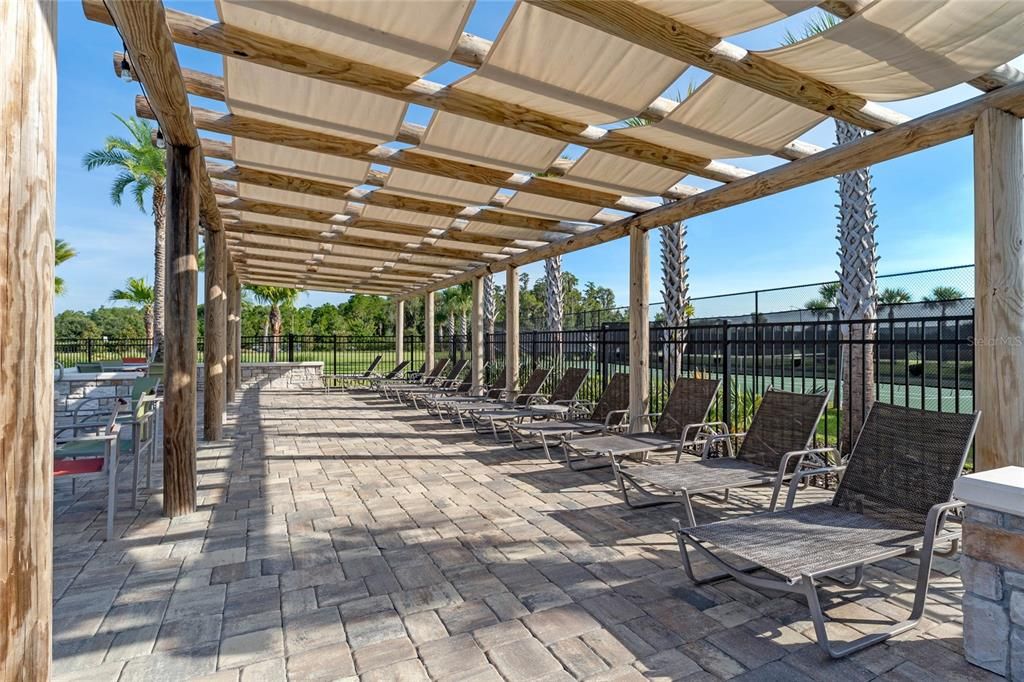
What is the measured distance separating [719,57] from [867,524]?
2.66m

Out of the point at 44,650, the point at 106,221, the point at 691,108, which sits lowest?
the point at 44,650

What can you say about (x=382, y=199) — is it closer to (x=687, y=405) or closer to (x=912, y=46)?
(x=687, y=405)

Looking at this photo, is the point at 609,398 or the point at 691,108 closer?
→ the point at 691,108

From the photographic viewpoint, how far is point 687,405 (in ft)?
17.6

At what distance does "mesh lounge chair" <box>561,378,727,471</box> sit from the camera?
4891mm

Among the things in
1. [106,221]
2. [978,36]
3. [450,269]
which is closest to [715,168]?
[978,36]

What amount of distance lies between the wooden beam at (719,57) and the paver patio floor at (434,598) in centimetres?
289

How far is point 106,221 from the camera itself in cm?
2227

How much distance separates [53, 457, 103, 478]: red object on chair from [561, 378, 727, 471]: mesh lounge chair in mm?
3655

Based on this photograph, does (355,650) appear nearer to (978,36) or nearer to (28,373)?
(28,373)

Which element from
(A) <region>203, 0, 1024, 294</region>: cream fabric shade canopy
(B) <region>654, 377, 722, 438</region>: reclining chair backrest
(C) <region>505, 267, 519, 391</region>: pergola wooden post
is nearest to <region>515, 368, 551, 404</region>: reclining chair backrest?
(C) <region>505, 267, 519, 391</region>: pergola wooden post

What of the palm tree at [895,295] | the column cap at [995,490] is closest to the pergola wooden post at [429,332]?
the palm tree at [895,295]

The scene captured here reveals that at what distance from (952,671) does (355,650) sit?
2400 millimetres

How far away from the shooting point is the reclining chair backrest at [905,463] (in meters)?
2.81
